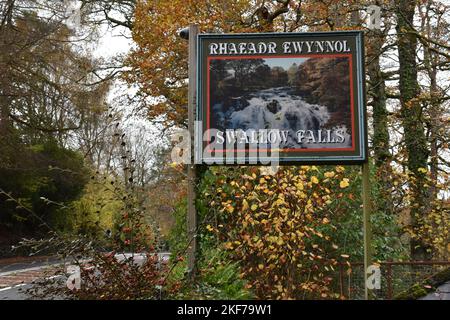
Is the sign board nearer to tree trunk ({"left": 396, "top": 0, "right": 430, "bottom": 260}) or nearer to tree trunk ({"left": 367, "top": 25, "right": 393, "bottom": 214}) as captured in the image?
tree trunk ({"left": 367, "top": 25, "right": 393, "bottom": 214})

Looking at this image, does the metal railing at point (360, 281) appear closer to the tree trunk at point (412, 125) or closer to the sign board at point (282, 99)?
the sign board at point (282, 99)

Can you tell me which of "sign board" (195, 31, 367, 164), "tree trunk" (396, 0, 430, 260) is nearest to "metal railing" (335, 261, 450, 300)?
"sign board" (195, 31, 367, 164)

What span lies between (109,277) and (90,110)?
1831cm

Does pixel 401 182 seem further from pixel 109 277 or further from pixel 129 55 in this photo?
pixel 129 55

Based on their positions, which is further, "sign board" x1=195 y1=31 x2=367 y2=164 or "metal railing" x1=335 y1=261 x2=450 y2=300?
"metal railing" x1=335 y1=261 x2=450 y2=300

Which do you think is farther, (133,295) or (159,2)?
(159,2)

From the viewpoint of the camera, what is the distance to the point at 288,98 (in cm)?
655

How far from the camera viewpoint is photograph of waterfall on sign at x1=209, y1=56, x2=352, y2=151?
6.45 metres

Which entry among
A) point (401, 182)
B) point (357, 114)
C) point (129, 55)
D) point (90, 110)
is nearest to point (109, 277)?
→ point (357, 114)

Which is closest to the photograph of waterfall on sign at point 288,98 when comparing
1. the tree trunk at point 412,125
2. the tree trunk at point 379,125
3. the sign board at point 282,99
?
the sign board at point 282,99

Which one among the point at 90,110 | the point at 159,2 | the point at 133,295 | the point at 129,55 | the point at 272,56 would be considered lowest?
the point at 133,295

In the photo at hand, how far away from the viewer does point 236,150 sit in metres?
6.47

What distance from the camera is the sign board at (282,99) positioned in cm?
643

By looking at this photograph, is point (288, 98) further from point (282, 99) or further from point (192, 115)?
point (192, 115)
